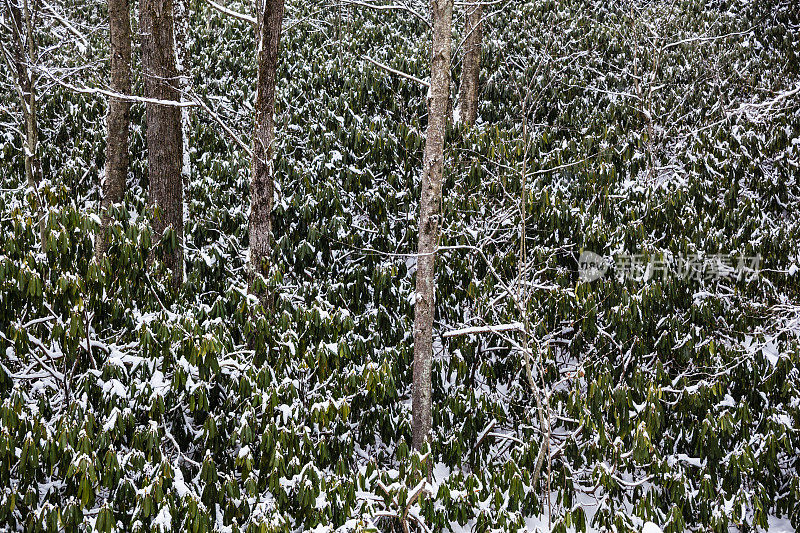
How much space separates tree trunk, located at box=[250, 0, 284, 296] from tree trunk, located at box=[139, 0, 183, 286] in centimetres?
131

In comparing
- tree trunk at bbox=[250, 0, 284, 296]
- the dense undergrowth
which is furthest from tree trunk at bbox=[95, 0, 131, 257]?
tree trunk at bbox=[250, 0, 284, 296]

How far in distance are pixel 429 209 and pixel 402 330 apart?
1474 mm

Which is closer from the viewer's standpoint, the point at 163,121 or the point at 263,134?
the point at 263,134

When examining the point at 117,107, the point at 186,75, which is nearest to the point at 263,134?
the point at 117,107

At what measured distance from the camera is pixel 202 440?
5.32 m

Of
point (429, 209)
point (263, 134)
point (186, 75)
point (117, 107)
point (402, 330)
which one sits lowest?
point (402, 330)

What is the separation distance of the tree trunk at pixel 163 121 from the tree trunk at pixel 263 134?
1.31 meters

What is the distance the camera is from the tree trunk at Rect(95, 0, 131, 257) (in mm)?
7023

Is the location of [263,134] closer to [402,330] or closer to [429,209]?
[429,209]

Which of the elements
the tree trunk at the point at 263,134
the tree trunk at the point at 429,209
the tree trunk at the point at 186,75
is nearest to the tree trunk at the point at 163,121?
the tree trunk at the point at 186,75

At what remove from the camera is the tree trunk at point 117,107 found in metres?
7.02

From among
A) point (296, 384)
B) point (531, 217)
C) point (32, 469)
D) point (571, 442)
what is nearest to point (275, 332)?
point (296, 384)

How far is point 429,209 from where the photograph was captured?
5633 mm

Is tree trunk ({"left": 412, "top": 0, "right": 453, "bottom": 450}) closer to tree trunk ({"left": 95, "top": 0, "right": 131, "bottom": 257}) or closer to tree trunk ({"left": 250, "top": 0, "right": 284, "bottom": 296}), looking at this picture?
tree trunk ({"left": 250, "top": 0, "right": 284, "bottom": 296})
